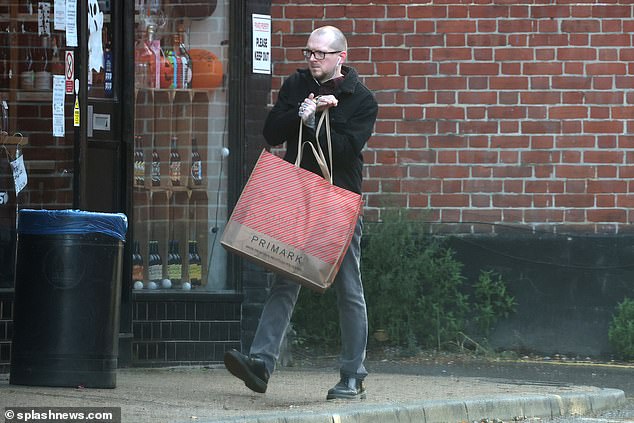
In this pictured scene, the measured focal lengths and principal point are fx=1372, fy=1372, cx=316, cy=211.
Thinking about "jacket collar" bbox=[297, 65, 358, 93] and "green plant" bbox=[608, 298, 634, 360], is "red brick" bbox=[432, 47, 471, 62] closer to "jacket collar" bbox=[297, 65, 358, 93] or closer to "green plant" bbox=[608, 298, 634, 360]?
"green plant" bbox=[608, 298, 634, 360]

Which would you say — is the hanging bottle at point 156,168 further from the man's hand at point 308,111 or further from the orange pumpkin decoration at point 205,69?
the man's hand at point 308,111

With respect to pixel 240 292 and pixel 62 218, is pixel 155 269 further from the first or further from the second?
pixel 62 218

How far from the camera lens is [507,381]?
8727 mm

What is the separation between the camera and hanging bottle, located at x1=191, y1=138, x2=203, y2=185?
9438 millimetres

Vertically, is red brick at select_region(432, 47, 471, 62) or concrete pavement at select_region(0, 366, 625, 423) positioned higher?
red brick at select_region(432, 47, 471, 62)

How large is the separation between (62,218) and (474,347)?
3.91 metres

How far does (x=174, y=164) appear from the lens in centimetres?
948

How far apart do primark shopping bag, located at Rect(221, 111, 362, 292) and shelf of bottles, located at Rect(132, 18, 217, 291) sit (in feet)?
7.78

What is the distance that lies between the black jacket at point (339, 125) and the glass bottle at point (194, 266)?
7.48ft

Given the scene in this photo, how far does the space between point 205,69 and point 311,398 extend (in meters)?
2.84

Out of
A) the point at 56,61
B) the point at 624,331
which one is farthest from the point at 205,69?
the point at 624,331

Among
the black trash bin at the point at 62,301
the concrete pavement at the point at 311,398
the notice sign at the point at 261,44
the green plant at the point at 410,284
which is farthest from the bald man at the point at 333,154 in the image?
the green plant at the point at 410,284

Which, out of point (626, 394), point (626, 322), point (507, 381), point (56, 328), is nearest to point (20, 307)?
point (56, 328)

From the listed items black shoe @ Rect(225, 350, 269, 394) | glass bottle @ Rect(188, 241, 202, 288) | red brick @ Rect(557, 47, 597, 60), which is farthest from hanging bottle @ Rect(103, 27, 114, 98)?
red brick @ Rect(557, 47, 597, 60)
